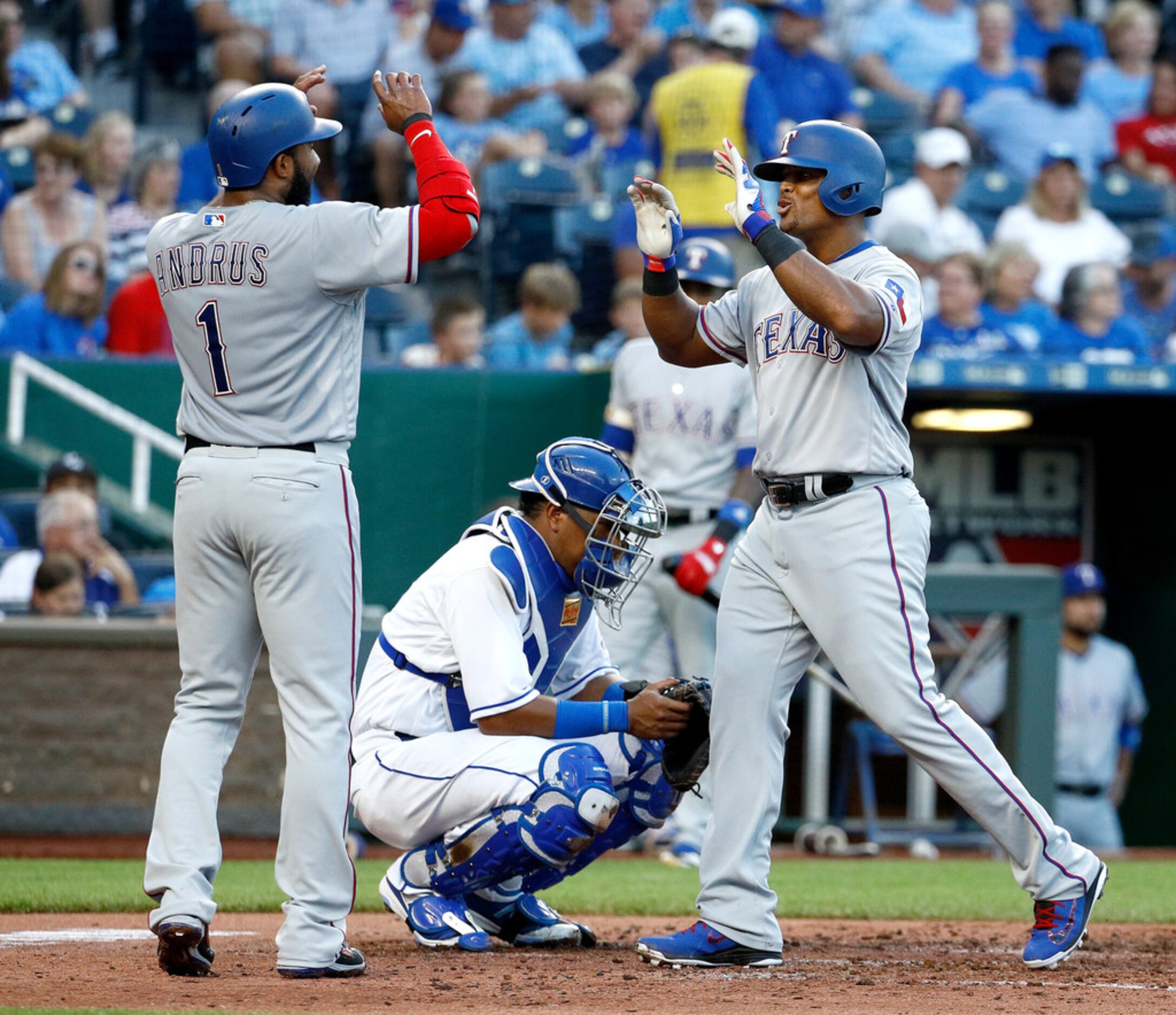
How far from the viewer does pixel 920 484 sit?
9070 millimetres

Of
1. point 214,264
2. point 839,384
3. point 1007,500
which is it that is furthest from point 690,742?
point 1007,500

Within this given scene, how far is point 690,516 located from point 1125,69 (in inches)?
301

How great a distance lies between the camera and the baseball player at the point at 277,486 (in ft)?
11.7

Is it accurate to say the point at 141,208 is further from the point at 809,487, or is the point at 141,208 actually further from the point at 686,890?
the point at 809,487

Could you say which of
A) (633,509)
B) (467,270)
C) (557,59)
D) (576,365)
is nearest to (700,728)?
(633,509)

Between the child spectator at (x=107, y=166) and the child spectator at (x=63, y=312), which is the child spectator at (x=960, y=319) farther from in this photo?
the child spectator at (x=107, y=166)

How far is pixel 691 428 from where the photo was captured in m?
6.49

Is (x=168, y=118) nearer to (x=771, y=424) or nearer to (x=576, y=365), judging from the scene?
(x=576, y=365)

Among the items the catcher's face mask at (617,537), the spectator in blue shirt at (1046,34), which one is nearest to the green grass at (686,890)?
the catcher's face mask at (617,537)

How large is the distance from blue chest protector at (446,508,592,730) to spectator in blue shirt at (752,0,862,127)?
6.38m

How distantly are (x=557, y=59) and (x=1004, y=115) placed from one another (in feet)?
10.00

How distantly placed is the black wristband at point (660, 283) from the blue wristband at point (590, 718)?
982 millimetres

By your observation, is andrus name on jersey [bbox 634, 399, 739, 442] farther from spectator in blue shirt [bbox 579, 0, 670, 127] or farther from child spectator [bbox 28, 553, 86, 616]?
spectator in blue shirt [bbox 579, 0, 670, 127]

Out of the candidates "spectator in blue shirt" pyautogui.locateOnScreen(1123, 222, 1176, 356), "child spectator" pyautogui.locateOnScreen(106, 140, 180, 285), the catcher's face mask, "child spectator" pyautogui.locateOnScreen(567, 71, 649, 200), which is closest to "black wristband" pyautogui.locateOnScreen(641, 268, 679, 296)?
the catcher's face mask
